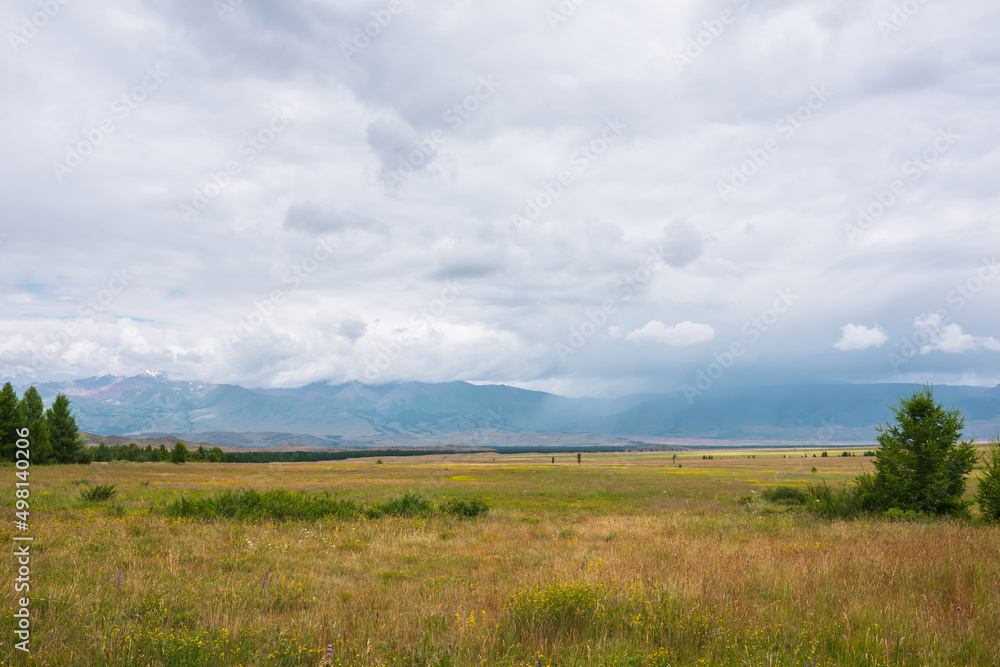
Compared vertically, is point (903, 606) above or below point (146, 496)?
above

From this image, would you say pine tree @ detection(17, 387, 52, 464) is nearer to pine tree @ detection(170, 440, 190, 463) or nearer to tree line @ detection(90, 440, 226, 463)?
pine tree @ detection(170, 440, 190, 463)

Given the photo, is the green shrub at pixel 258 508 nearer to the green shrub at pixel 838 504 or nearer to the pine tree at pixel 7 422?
the green shrub at pixel 838 504

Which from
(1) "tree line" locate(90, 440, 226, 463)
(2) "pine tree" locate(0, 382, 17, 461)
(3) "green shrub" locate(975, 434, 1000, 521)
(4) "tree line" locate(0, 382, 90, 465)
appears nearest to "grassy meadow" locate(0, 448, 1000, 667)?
(3) "green shrub" locate(975, 434, 1000, 521)

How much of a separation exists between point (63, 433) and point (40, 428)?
35.4ft

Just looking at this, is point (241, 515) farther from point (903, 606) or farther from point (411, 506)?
point (903, 606)

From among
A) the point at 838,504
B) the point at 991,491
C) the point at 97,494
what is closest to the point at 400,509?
the point at 97,494

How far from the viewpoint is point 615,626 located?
6.70 metres

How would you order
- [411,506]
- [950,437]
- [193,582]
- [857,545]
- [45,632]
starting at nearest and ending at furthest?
[45,632] → [193,582] → [857,545] → [950,437] → [411,506]

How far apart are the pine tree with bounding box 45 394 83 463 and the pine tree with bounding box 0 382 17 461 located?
968 cm

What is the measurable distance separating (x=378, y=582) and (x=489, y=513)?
14934 mm

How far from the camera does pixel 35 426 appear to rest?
61031 millimetres

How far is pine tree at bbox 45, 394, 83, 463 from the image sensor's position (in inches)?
2692

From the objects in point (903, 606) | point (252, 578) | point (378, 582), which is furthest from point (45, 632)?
point (903, 606)

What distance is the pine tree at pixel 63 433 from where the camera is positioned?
2692 inches
